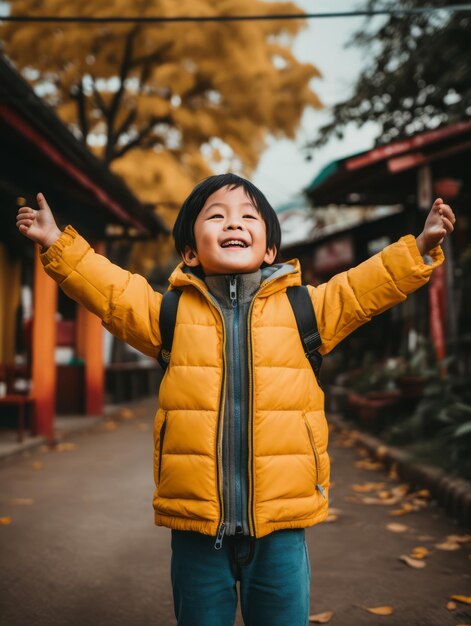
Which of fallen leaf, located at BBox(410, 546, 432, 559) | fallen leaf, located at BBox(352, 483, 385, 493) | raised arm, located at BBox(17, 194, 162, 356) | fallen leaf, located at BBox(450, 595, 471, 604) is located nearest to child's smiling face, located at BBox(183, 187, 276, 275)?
raised arm, located at BBox(17, 194, 162, 356)

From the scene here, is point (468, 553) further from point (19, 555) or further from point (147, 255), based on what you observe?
point (147, 255)

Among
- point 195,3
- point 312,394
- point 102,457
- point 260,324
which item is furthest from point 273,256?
point 195,3

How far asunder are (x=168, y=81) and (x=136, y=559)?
1258cm

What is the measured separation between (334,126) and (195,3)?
423 cm

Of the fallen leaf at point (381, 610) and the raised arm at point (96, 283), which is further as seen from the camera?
the fallen leaf at point (381, 610)

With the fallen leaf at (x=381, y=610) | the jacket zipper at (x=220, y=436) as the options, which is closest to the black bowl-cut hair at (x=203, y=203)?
the jacket zipper at (x=220, y=436)

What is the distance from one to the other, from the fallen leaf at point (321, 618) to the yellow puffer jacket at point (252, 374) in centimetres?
111

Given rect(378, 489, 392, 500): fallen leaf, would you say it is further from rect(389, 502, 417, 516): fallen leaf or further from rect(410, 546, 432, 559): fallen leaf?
rect(410, 546, 432, 559): fallen leaf

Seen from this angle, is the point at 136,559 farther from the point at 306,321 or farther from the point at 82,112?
the point at 82,112

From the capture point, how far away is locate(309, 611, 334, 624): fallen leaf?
2.99m

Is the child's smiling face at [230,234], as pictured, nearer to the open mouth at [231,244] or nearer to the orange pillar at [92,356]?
the open mouth at [231,244]

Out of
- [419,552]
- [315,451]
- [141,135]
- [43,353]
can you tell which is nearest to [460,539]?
[419,552]

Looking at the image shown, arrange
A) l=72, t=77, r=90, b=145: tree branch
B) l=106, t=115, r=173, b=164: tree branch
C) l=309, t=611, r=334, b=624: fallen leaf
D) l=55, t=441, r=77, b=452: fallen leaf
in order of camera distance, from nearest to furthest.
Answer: l=309, t=611, r=334, b=624: fallen leaf
l=55, t=441, r=77, b=452: fallen leaf
l=72, t=77, r=90, b=145: tree branch
l=106, t=115, r=173, b=164: tree branch

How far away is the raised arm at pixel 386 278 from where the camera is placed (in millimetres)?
2205
